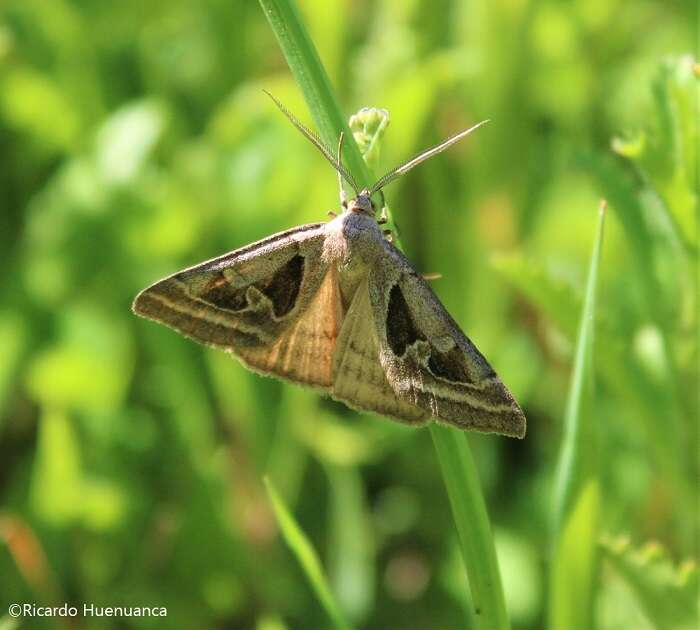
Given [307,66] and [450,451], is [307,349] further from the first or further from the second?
[307,66]

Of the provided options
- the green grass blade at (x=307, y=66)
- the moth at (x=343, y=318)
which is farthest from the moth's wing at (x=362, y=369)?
the green grass blade at (x=307, y=66)

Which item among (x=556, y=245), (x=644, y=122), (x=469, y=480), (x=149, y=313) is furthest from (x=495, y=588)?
(x=644, y=122)

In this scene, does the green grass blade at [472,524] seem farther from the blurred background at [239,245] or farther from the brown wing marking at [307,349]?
the blurred background at [239,245]

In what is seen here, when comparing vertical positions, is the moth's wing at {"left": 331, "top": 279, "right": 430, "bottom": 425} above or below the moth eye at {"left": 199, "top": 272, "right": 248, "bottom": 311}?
below

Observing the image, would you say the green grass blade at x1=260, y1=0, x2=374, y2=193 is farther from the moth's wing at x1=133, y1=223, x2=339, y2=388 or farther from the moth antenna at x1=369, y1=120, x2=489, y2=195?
the moth's wing at x1=133, y1=223, x2=339, y2=388

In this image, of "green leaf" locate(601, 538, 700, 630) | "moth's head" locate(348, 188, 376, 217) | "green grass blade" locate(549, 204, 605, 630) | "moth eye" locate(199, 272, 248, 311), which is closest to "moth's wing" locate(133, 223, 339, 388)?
"moth eye" locate(199, 272, 248, 311)

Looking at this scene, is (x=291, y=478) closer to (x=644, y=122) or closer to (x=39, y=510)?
(x=39, y=510)
